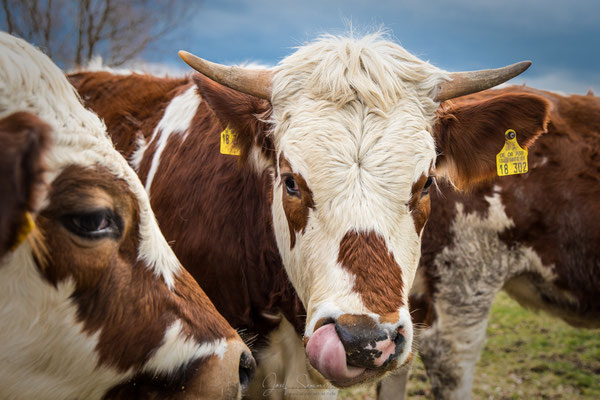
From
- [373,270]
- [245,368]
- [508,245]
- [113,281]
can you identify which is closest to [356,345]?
[373,270]

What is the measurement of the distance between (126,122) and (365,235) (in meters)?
2.42

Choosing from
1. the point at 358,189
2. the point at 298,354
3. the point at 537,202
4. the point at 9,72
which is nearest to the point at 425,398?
the point at 537,202

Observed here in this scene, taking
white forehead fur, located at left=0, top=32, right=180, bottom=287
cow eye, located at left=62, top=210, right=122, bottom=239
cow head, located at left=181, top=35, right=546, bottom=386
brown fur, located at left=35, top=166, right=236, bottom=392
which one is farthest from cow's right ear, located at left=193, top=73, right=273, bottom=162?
cow eye, located at left=62, top=210, right=122, bottom=239

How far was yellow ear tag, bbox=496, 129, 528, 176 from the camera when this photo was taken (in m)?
2.90

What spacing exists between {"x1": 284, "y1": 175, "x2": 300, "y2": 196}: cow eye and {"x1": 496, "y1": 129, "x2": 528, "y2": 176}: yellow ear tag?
1.36 m

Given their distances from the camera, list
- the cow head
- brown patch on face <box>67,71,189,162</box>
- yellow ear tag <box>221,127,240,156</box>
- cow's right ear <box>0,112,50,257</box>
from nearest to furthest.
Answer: cow's right ear <box>0,112,50,257</box>, the cow head, yellow ear tag <box>221,127,240,156</box>, brown patch on face <box>67,71,189,162</box>

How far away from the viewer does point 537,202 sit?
407 centimetres

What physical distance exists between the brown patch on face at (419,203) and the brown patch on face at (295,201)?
0.47 m

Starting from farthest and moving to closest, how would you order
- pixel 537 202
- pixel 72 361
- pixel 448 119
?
pixel 537 202
pixel 448 119
pixel 72 361

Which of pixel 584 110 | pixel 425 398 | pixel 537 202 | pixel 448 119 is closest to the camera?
pixel 448 119

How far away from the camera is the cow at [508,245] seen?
13.3 ft

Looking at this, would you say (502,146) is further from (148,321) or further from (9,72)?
(9,72)

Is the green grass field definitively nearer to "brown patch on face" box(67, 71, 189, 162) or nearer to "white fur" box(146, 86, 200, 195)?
"white fur" box(146, 86, 200, 195)

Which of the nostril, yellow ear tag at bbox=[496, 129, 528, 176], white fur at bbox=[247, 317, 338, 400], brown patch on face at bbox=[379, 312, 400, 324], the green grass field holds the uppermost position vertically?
yellow ear tag at bbox=[496, 129, 528, 176]
